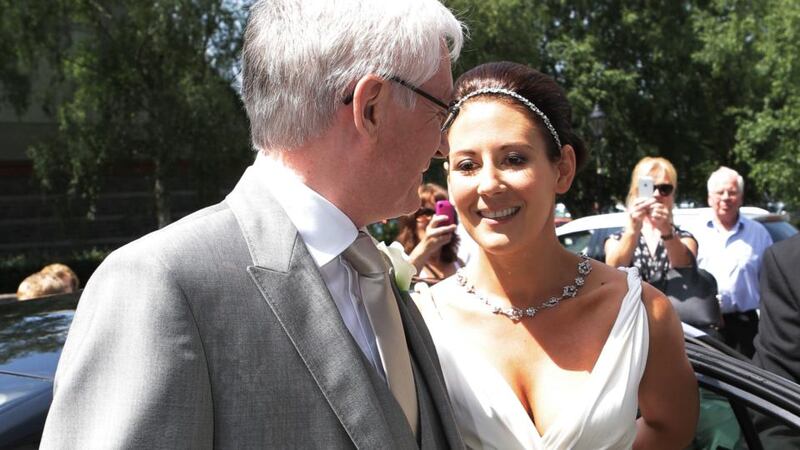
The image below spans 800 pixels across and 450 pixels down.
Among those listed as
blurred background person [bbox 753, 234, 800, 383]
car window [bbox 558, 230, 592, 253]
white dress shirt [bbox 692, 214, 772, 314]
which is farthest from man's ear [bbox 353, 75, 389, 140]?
car window [bbox 558, 230, 592, 253]

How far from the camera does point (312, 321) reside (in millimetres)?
1350

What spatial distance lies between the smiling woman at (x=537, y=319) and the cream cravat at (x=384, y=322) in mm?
722

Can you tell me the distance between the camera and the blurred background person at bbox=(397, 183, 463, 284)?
16.9ft

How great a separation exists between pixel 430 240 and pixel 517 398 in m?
2.89

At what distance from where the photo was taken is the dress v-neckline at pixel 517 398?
2201mm

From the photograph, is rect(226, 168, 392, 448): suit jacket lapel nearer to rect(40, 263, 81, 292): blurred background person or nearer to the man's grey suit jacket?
the man's grey suit jacket

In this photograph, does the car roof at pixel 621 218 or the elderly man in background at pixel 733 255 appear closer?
the elderly man in background at pixel 733 255

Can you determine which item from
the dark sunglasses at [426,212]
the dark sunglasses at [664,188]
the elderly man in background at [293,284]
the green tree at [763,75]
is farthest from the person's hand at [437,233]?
the green tree at [763,75]

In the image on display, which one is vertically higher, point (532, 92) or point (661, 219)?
point (532, 92)

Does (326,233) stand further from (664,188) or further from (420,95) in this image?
(664,188)

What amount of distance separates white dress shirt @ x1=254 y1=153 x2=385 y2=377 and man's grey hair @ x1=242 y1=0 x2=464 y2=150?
7 cm

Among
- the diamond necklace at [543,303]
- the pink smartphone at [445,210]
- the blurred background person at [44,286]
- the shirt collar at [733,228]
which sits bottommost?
the blurred background person at [44,286]

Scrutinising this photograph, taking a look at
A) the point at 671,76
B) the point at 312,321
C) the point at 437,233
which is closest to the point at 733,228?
the point at 437,233

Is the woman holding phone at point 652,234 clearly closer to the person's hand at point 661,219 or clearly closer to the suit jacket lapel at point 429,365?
the person's hand at point 661,219
